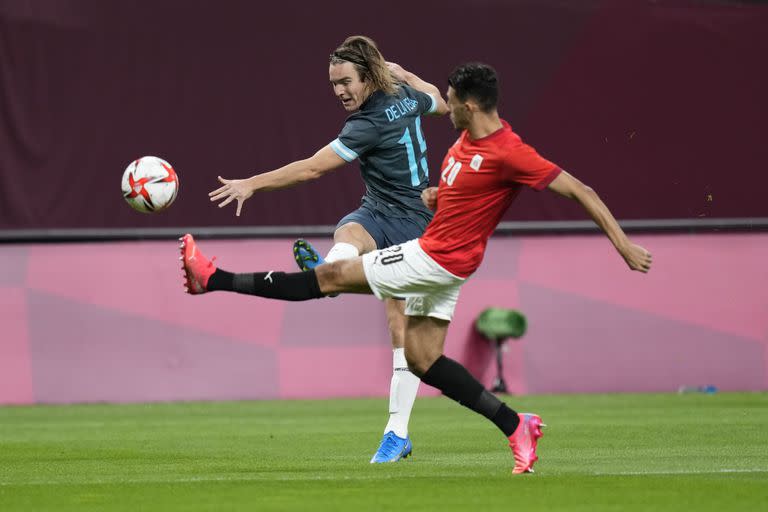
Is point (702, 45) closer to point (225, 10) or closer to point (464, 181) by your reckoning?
point (225, 10)

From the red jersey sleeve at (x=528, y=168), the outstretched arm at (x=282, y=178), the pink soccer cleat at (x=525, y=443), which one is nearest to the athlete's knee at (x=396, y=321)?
the outstretched arm at (x=282, y=178)

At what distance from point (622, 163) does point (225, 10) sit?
15.1ft

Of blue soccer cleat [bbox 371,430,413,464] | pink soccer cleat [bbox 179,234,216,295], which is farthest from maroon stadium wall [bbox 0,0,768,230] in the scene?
pink soccer cleat [bbox 179,234,216,295]

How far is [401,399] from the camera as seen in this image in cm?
838

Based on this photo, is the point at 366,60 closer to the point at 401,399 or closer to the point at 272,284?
the point at 272,284

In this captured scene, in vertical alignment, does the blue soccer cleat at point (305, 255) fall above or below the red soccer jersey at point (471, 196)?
below

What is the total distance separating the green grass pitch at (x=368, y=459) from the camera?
20.1ft

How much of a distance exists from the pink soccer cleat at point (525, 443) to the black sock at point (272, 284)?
1229 millimetres

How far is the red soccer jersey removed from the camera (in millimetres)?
7191

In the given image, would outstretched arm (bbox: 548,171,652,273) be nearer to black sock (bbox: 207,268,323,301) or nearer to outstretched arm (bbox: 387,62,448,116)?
black sock (bbox: 207,268,323,301)

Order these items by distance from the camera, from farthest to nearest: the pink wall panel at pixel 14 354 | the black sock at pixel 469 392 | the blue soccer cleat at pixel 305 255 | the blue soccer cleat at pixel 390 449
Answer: the pink wall panel at pixel 14 354
the blue soccer cleat at pixel 305 255
the blue soccer cleat at pixel 390 449
the black sock at pixel 469 392

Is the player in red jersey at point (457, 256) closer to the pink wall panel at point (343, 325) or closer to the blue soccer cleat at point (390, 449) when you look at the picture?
the blue soccer cleat at point (390, 449)

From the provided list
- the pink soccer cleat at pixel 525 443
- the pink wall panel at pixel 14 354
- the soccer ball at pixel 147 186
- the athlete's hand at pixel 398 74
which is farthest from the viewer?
the pink wall panel at pixel 14 354

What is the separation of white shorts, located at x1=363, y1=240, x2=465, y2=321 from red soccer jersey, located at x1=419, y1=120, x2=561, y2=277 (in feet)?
0.16
